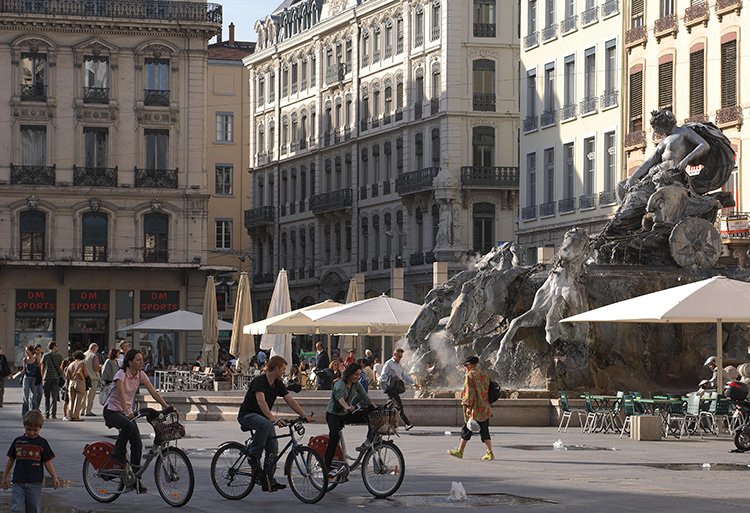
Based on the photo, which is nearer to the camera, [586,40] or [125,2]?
[586,40]

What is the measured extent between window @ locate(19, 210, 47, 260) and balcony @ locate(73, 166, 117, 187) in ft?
6.51

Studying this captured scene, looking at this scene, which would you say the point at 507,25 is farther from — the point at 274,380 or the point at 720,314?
the point at 274,380

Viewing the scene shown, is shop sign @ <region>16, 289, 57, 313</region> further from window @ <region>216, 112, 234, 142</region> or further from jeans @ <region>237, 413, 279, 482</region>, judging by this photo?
jeans @ <region>237, 413, 279, 482</region>

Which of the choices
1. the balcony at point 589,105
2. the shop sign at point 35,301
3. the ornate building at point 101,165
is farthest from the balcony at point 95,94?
the balcony at point 589,105

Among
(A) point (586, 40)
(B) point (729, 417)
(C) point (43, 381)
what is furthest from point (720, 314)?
(A) point (586, 40)

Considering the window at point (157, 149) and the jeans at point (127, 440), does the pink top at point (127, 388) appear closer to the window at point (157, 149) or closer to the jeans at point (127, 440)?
the jeans at point (127, 440)

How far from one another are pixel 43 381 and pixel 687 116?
79.8ft

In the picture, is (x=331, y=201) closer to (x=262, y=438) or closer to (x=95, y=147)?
(x=95, y=147)

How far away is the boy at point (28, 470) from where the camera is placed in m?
11.7

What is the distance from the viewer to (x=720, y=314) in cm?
2250

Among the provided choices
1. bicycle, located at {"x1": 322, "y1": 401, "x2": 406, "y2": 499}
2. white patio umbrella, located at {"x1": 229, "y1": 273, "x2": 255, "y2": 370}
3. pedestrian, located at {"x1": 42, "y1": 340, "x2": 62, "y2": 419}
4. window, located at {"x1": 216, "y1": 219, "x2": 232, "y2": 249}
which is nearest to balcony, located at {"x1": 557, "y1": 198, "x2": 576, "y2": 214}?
white patio umbrella, located at {"x1": 229, "y1": 273, "x2": 255, "y2": 370}

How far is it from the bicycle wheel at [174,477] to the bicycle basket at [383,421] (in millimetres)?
1860

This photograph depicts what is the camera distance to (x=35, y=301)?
2343 inches

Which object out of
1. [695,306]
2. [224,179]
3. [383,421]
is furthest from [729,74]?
[224,179]
